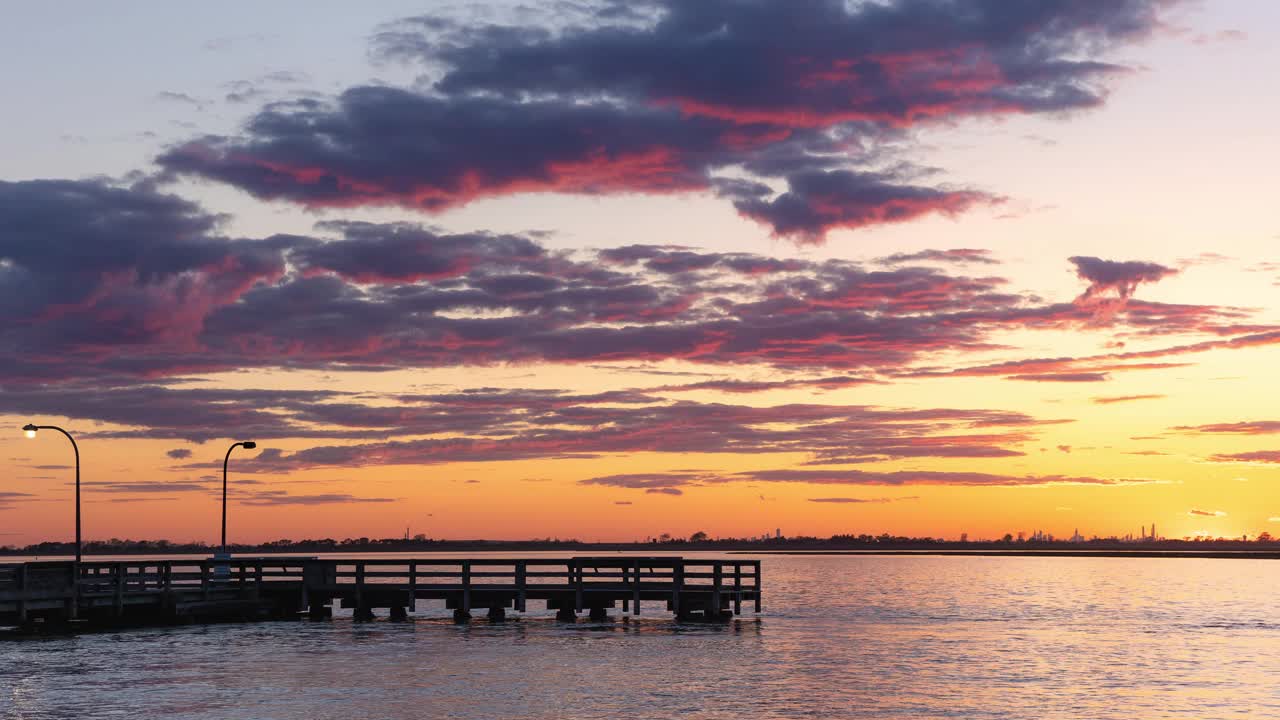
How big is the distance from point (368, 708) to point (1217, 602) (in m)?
83.7

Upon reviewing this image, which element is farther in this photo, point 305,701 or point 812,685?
point 812,685

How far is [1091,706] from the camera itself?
1379 inches

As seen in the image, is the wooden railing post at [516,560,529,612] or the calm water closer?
the calm water

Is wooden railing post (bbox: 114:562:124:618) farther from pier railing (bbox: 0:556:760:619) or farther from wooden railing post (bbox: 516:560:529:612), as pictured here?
wooden railing post (bbox: 516:560:529:612)

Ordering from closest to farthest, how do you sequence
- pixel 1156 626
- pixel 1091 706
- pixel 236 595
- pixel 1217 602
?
pixel 1091 706 < pixel 236 595 < pixel 1156 626 < pixel 1217 602

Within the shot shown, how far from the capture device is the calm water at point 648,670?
33.5 metres

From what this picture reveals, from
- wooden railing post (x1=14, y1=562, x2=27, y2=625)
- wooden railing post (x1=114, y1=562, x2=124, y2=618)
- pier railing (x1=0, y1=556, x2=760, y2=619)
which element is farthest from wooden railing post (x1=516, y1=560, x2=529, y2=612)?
wooden railing post (x1=14, y1=562, x2=27, y2=625)

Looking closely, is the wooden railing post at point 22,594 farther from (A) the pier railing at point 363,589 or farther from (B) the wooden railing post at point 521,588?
(B) the wooden railing post at point 521,588

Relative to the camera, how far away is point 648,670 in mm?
41375

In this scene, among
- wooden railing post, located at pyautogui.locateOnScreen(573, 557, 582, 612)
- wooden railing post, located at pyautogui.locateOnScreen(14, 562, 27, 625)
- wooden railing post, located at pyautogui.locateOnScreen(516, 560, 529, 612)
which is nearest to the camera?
wooden railing post, located at pyautogui.locateOnScreen(14, 562, 27, 625)

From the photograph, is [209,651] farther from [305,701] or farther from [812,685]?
[812,685]

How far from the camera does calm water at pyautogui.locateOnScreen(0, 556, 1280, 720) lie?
3353 centimetres

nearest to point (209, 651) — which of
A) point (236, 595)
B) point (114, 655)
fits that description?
point (114, 655)

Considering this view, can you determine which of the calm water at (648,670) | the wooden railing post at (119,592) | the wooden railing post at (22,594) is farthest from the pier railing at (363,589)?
the wooden railing post at (22,594)
